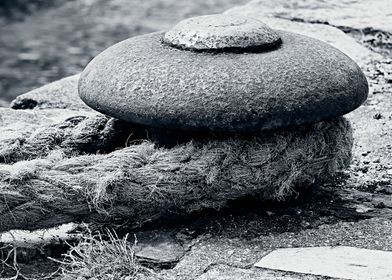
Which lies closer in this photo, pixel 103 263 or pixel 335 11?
pixel 103 263

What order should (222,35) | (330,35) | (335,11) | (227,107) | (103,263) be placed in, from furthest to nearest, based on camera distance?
(335,11) → (330,35) → (222,35) → (227,107) → (103,263)

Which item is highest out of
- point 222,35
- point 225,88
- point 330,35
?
point 222,35

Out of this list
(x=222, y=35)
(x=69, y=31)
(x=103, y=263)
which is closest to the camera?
(x=103, y=263)

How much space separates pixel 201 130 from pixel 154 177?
200 mm

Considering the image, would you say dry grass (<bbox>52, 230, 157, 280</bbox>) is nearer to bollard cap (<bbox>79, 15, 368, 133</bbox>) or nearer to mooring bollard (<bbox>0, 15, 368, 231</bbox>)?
mooring bollard (<bbox>0, 15, 368, 231</bbox>)

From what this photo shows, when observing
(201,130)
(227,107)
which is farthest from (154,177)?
(227,107)

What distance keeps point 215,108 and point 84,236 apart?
0.55 metres

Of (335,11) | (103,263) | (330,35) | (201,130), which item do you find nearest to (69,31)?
(335,11)

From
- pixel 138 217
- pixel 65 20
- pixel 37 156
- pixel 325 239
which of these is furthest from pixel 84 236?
pixel 65 20

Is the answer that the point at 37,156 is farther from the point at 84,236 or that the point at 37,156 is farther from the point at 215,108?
the point at 215,108

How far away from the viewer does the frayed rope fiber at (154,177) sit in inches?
93.3

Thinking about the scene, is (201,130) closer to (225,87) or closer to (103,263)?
(225,87)

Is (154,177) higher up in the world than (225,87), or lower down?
lower down

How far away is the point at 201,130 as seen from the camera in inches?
95.8
